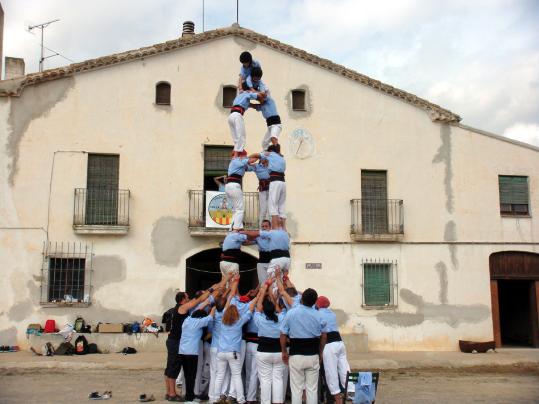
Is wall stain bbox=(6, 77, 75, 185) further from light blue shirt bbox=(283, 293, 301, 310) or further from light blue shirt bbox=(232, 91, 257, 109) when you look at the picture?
light blue shirt bbox=(283, 293, 301, 310)

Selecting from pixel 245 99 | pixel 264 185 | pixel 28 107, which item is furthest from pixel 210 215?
pixel 245 99

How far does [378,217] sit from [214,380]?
35.6 ft

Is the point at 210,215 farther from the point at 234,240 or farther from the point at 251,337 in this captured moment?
the point at 251,337

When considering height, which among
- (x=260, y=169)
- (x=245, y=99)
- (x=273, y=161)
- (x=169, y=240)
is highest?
(x=245, y=99)

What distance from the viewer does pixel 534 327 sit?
1961 cm

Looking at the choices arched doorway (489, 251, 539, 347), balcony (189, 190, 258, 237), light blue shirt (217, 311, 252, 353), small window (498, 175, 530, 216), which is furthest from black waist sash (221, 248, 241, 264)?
small window (498, 175, 530, 216)

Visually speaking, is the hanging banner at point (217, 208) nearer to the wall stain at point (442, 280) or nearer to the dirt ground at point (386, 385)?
the dirt ground at point (386, 385)

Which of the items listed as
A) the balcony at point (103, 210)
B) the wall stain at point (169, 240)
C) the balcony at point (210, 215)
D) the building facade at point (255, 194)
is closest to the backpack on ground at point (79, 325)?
the building facade at point (255, 194)

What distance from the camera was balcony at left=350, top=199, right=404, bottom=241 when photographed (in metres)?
19.2

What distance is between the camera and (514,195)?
65.5 ft

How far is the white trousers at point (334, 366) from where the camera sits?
→ 9609 millimetres

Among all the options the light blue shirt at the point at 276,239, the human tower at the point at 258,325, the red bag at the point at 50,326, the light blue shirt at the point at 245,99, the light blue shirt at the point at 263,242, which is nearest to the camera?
the human tower at the point at 258,325

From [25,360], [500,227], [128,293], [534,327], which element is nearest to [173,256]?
→ [128,293]

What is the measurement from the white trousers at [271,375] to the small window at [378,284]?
9964 millimetres
